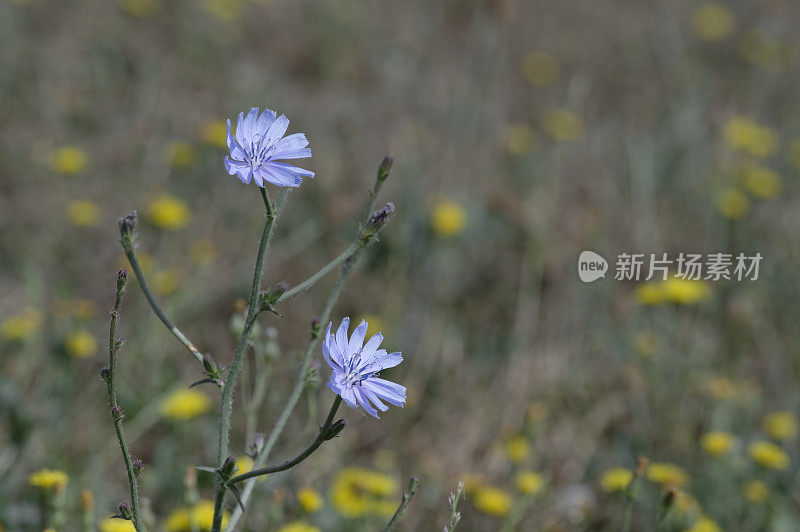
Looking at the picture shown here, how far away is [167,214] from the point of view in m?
3.85

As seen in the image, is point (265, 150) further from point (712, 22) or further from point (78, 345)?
point (712, 22)

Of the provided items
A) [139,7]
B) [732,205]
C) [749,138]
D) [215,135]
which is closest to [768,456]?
[732,205]

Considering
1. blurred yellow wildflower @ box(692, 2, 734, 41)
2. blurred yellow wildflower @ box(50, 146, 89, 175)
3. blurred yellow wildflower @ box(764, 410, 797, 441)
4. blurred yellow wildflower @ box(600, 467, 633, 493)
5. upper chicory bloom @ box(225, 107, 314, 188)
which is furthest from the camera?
blurred yellow wildflower @ box(692, 2, 734, 41)

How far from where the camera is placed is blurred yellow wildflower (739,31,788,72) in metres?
6.15

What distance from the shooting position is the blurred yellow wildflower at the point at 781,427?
10.8 feet

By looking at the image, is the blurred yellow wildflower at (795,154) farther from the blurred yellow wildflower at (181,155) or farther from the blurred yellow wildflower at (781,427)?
the blurred yellow wildflower at (181,155)

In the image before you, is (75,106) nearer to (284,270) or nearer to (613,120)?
(284,270)

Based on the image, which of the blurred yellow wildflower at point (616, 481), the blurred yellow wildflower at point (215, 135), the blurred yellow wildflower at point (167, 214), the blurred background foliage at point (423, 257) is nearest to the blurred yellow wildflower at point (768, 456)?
the blurred background foliage at point (423, 257)

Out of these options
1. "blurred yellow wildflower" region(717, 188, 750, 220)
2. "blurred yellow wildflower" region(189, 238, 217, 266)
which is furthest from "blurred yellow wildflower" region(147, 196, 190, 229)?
"blurred yellow wildflower" region(717, 188, 750, 220)

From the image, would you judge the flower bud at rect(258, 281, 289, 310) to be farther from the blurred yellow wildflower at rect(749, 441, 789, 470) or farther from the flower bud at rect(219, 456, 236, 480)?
the blurred yellow wildflower at rect(749, 441, 789, 470)

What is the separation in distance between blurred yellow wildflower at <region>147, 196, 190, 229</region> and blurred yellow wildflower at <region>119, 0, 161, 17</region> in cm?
258

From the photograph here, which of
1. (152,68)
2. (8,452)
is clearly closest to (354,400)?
(8,452)

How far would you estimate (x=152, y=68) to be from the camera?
541 cm

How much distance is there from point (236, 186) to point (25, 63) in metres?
1.79
